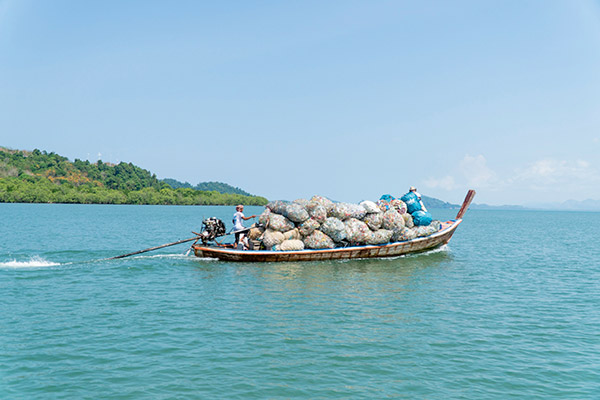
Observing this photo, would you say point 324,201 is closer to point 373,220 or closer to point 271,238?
point 373,220

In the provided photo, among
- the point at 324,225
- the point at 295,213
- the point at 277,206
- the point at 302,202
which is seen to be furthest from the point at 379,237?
the point at 277,206

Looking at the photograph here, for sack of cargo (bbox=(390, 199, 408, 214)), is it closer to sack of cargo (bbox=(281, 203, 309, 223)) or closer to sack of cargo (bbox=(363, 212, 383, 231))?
sack of cargo (bbox=(363, 212, 383, 231))

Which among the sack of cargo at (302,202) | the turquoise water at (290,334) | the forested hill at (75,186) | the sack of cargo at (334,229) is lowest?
the turquoise water at (290,334)

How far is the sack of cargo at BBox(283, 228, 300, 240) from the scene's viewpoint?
20328mm

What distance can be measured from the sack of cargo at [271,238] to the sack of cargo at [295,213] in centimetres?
94

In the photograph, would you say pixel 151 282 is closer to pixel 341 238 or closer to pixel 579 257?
pixel 341 238

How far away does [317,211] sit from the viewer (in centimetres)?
2028

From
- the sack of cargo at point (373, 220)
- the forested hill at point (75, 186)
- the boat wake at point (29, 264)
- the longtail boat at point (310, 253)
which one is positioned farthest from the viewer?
the forested hill at point (75, 186)

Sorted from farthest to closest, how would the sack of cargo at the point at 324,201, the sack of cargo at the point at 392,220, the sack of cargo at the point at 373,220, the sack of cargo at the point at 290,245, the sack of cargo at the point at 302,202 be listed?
the sack of cargo at the point at 392,220 → the sack of cargo at the point at 373,220 → the sack of cargo at the point at 324,201 → the sack of cargo at the point at 302,202 → the sack of cargo at the point at 290,245

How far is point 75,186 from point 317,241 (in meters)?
173

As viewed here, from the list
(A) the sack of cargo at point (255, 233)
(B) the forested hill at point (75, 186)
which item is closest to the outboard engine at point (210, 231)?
(A) the sack of cargo at point (255, 233)

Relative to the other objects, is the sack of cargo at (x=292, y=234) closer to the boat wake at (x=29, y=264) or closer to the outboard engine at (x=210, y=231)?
the outboard engine at (x=210, y=231)

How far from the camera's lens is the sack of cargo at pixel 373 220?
2139 centimetres

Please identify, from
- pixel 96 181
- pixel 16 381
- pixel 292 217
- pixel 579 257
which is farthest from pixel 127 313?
pixel 96 181
